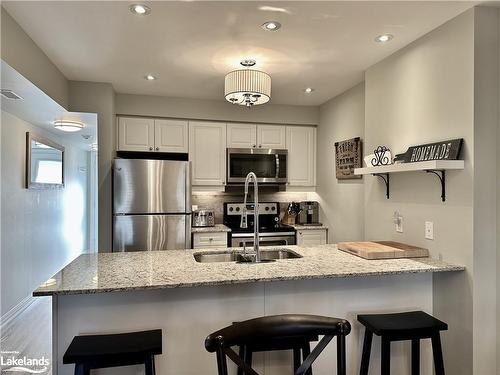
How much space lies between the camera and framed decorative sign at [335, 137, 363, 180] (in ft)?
10.8

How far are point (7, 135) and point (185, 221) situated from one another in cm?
195

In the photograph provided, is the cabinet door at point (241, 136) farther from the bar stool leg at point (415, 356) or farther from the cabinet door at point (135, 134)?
the bar stool leg at point (415, 356)

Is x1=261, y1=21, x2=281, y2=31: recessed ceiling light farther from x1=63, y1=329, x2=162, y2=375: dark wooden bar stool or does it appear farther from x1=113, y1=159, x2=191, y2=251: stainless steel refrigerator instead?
x1=63, y1=329, x2=162, y2=375: dark wooden bar stool

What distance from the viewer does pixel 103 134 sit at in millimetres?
3375

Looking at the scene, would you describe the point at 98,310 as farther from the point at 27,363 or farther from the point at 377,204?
the point at 377,204

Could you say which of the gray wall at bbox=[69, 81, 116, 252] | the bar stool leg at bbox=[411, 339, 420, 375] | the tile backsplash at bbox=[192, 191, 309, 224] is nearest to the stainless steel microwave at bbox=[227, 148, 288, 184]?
the tile backsplash at bbox=[192, 191, 309, 224]

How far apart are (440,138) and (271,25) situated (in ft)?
4.30

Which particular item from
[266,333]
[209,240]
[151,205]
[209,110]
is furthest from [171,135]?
[266,333]

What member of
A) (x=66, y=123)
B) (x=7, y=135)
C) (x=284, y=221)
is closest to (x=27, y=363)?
(x=7, y=135)

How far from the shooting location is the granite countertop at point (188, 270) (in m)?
1.58

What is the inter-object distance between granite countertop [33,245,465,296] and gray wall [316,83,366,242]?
1.27m

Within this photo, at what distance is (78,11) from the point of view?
1979 millimetres

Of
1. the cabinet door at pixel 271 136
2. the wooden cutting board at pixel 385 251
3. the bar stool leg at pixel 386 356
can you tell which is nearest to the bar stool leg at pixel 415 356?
the bar stool leg at pixel 386 356

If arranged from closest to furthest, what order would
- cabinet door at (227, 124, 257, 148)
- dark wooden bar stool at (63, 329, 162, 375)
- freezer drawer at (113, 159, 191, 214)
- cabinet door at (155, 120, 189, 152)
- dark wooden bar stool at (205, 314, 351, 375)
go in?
dark wooden bar stool at (205, 314, 351, 375) < dark wooden bar stool at (63, 329, 162, 375) < freezer drawer at (113, 159, 191, 214) < cabinet door at (155, 120, 189, 152) < cabinet door at (227, 124, 257, 148)
